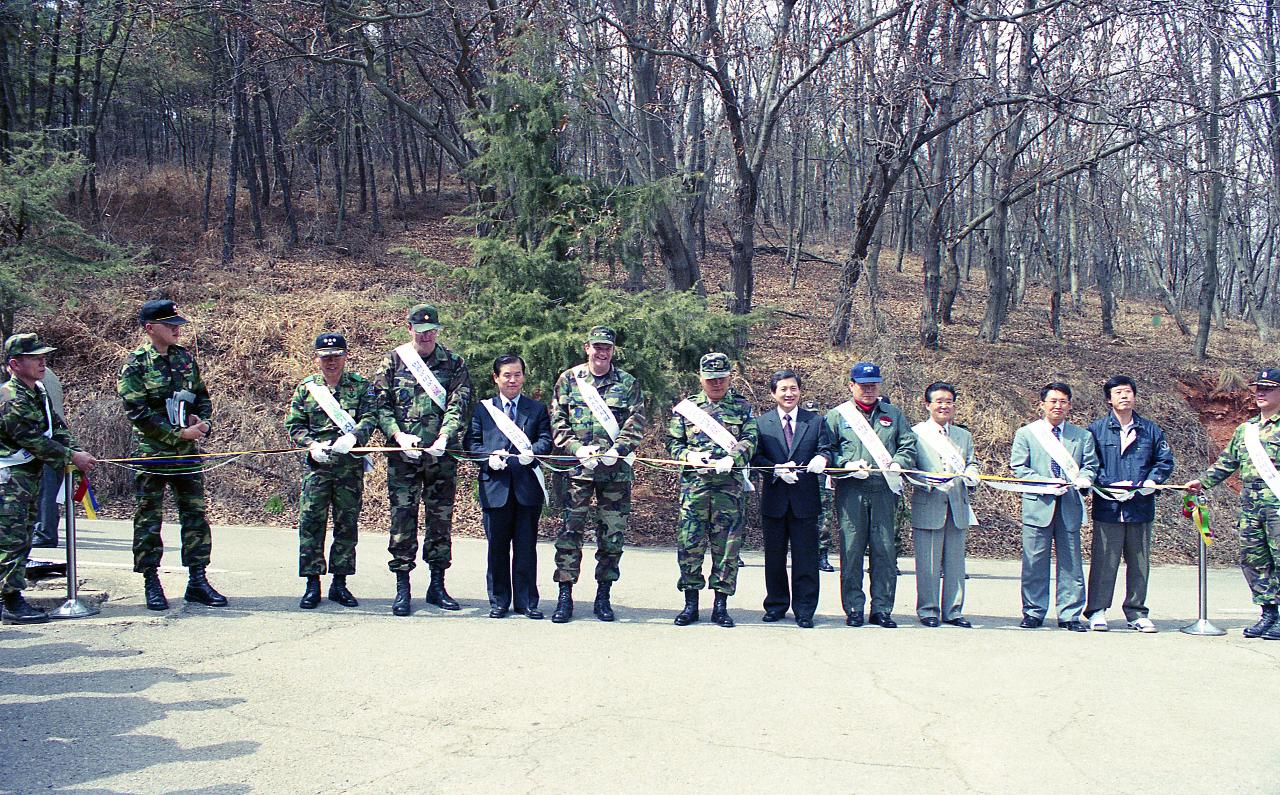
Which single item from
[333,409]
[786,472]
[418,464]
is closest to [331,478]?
[333,409]

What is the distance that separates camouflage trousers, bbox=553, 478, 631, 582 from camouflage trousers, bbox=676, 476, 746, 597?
0.48 meters

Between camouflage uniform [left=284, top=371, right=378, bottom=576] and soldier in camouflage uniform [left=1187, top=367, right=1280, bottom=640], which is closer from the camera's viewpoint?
camouflage uniform [left=284, top=371, right=378, bottom=576]

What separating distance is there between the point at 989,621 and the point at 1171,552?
773 centimetres

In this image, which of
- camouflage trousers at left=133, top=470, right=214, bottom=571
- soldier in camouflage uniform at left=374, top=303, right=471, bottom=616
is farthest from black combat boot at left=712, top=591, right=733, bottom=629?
camouflage trousers at left=133, top=470, right=214, bottom=571

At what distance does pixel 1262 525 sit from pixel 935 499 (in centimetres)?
253

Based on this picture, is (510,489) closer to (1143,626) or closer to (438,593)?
(438,593)

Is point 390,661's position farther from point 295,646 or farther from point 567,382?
point 567,382

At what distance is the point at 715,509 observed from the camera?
748 cm

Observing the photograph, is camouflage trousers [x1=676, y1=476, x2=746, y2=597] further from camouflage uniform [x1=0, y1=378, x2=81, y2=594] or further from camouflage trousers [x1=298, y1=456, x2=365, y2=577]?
camouflage uniform [x1=0, y1=378, x2=81, y2=594]

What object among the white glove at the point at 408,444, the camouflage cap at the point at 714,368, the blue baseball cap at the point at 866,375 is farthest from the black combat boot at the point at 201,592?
the blue baseball cap at the point at 866,375

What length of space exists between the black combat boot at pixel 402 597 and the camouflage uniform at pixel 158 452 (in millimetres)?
1487

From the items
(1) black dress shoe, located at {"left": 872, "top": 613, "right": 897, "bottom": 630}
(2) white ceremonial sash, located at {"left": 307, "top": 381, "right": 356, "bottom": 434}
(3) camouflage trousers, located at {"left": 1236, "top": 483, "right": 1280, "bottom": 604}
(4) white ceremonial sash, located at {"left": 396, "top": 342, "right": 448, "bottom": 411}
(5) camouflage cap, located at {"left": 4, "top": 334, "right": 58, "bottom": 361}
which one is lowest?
(1) black dress shoe, located at {"left": 872, "top": 613, "right": 897, "bottom": 630}

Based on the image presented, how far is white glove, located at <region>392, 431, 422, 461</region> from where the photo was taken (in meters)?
7.36

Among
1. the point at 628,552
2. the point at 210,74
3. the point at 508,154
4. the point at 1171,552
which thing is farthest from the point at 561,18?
the point at 210,74
